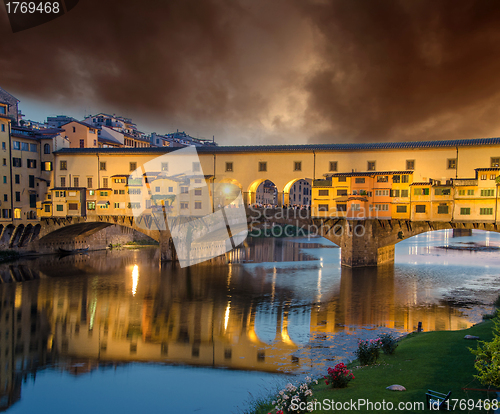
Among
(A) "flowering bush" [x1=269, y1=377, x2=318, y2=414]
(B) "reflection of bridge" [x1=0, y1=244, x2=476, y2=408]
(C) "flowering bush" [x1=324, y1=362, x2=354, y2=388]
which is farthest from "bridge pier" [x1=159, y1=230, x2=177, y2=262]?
(A) "flowering bush" [x1=269, y1=377, x2=318, y2=414]

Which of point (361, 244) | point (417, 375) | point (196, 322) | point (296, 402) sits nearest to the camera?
point (296, 402)

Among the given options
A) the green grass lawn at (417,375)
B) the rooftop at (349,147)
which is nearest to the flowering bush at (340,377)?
the green grass lawn at (417,375)

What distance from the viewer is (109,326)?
2194 cm

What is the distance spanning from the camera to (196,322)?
22.4m

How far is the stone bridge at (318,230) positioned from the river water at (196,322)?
2.20 metres

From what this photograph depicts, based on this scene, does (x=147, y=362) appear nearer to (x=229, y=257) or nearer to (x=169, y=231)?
(x=169, y=231)

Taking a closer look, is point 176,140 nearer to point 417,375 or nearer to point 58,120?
point 58,120

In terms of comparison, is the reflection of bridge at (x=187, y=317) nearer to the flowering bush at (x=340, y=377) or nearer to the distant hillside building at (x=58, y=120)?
the flowering bush at (x=340, y=377)

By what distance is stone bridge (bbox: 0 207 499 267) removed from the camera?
3741 cm

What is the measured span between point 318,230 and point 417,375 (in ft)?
96.2

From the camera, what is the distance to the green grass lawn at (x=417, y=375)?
9.16 metres

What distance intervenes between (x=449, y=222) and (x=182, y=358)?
94.1ft

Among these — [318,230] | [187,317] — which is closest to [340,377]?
[187,317]

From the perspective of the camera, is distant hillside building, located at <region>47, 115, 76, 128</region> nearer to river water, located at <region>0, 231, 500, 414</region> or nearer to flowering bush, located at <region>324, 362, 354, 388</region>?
river water, located at <region>0, 231, 500, 414</region>
